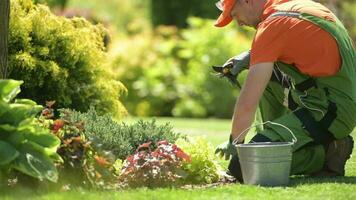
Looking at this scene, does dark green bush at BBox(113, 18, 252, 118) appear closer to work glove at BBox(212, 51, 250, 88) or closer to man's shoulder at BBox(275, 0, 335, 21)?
work glove at BBox(212, 51, 250, 88)

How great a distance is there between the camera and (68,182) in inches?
213

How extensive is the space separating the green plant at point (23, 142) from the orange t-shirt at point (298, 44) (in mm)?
1741

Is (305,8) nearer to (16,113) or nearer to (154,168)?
(154,168)

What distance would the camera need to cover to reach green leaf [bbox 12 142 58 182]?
197 inches

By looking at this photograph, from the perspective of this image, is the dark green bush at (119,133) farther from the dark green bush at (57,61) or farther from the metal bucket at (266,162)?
the dark green bush at (57,61)

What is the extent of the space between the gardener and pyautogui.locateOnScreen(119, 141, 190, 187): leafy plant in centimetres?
53

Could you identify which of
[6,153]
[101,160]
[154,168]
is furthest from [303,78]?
[6,153]

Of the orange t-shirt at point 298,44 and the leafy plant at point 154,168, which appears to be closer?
the leafy plant at point 154,168

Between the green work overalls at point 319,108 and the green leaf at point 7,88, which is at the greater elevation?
the green leaf at point 7,88

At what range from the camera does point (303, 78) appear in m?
6.25

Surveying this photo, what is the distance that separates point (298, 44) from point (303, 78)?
0.32 metres

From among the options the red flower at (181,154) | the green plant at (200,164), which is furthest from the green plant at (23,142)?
the green plant at (200,164)

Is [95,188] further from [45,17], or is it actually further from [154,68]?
[154,68]

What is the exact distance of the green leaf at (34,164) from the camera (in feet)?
16.4
